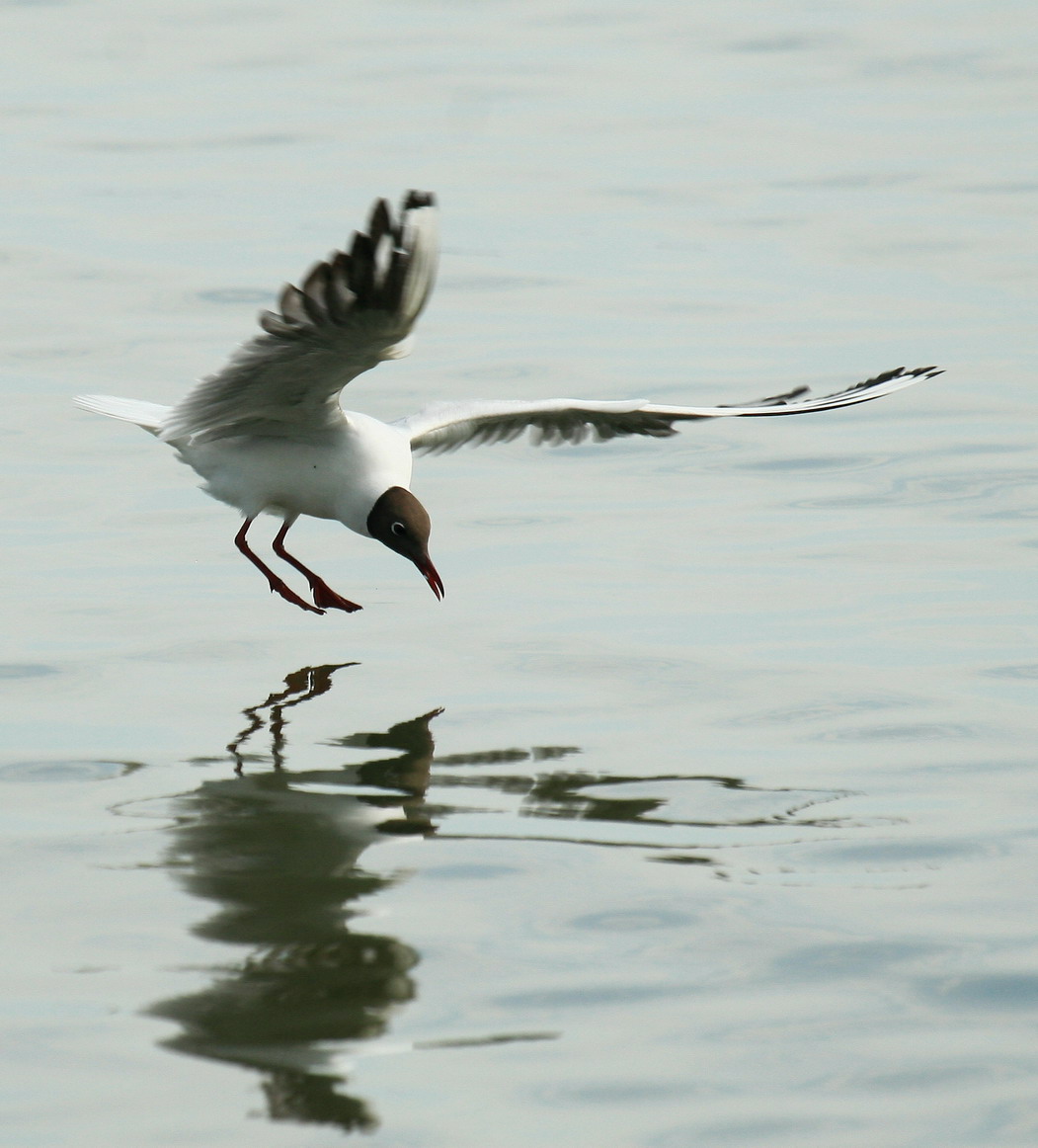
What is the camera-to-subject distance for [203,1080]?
3855 millimetres

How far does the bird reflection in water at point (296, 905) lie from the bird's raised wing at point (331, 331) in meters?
1.05

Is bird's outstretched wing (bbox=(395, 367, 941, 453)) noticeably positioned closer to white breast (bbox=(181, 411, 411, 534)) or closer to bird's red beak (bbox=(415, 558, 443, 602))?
white breast (bbox=(181, 411, 411, 534))

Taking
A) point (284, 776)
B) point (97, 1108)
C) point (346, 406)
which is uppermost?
point (346, 406)

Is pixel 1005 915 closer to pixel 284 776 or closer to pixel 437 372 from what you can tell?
pixel 284 776

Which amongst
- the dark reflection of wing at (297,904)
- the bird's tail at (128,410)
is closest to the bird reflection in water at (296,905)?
the dark reflection of wing at (297,904)

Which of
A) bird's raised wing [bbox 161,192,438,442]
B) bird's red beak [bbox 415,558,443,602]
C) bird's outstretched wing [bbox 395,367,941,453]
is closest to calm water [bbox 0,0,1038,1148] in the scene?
bird's red beak [bbox 415,558,443,602]

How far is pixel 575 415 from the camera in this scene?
805 cm

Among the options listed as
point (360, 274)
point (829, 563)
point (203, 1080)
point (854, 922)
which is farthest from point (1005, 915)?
point (829, 563)

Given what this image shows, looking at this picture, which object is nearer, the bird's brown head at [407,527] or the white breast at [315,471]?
the bird's brown head at [407,527]

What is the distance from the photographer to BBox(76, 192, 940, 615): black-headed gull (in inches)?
216

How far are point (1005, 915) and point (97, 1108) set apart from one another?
6.99ft

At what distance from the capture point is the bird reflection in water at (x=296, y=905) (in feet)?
13.0

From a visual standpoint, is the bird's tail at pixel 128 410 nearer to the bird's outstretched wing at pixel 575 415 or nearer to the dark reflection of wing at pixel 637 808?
the bird's outstretched wing at pixel 575 415

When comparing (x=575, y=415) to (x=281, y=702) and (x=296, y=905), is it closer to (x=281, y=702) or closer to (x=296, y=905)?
(x=281, y=702)
